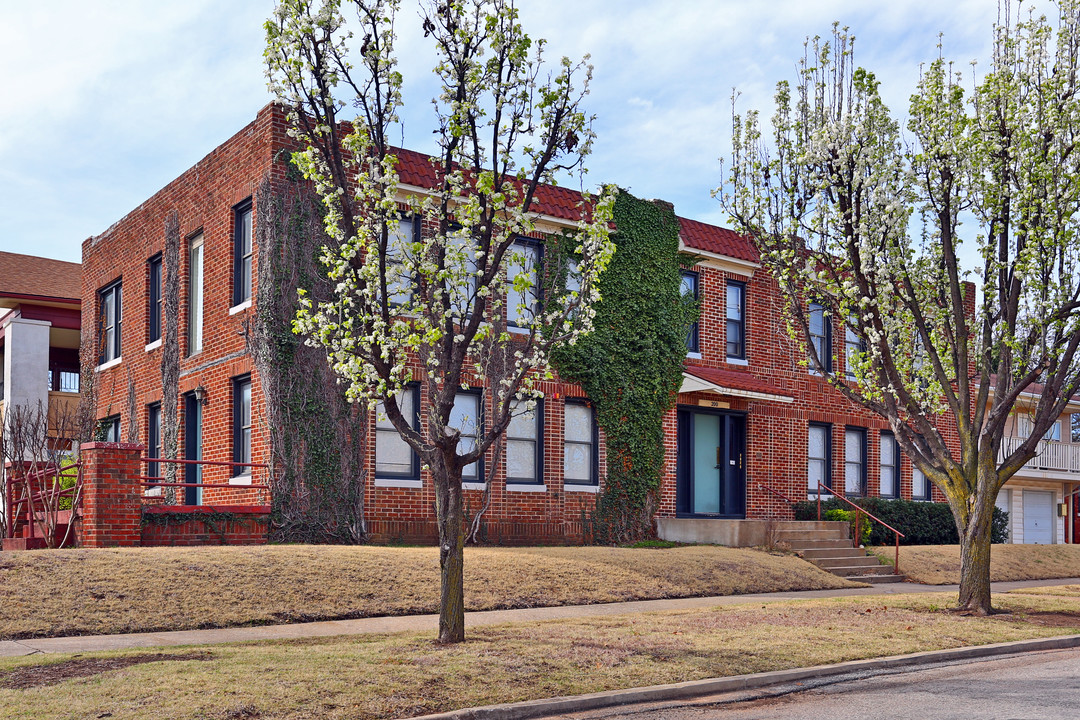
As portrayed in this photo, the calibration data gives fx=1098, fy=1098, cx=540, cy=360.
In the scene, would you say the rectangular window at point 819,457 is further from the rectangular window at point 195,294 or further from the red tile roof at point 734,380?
the rectangular window at point 195,294

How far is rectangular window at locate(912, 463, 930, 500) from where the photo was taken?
28.6 metres

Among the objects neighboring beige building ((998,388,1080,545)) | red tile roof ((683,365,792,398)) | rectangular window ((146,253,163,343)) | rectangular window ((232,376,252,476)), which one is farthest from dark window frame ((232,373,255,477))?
neighboring beige building ((998,388,1080,545))

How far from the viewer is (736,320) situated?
1001 inches

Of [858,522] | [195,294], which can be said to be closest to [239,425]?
[195,294]

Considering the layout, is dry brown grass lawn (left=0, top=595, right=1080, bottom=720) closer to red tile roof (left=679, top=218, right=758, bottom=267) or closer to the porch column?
Answer: the porch column

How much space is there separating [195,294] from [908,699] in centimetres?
1659

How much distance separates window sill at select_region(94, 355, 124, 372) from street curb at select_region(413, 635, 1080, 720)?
60.3 ft

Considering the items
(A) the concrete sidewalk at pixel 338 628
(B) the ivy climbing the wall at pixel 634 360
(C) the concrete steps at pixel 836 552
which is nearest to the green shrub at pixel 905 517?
(C) the concrete steps at pixel 836 552

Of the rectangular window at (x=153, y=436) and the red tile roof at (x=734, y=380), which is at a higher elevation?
the red tile roof at (x=734, y=380)

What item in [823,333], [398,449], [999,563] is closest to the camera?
[398,449]

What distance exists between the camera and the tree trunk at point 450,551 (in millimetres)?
10250

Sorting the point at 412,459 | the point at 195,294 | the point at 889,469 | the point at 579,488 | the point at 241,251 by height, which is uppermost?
the point at 241,251

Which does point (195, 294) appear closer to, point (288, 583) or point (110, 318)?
point (110, 318)

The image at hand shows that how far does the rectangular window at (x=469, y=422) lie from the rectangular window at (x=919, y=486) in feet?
44.7
